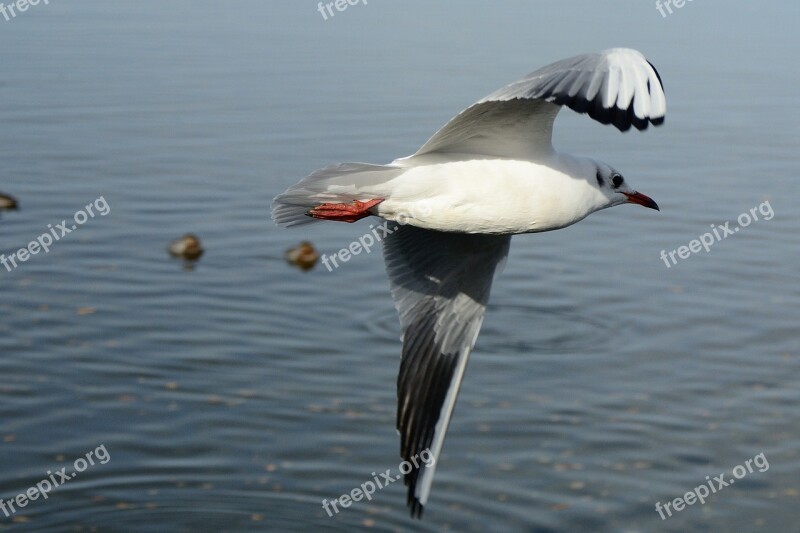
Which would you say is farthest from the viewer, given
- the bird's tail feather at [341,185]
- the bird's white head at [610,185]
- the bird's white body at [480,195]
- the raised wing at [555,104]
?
the bird's white head at [610,185]

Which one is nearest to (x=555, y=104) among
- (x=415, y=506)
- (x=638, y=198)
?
(x=638, y=198)

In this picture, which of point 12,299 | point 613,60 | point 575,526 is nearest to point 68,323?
point 12,299

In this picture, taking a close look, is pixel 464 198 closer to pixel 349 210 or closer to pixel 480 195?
pixel 480 195

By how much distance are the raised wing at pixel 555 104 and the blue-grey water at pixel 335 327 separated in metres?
4.13

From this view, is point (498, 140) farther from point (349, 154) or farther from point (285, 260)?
point (349, 154)

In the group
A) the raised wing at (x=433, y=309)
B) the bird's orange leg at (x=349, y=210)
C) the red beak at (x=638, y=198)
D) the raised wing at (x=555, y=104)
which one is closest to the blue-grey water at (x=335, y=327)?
the raised wing at (x=433, y=309)

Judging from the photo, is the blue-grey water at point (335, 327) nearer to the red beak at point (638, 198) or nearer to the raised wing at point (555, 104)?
the red beak at point (638, 198)

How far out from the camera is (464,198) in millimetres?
6957

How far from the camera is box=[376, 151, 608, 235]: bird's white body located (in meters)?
6.97

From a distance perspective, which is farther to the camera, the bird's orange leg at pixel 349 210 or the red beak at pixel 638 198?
the red beak at pixel 638 198

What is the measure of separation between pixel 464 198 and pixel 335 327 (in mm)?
7036

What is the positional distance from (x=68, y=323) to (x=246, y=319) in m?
1.76

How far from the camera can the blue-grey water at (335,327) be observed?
36.0ft

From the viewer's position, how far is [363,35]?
101ft
